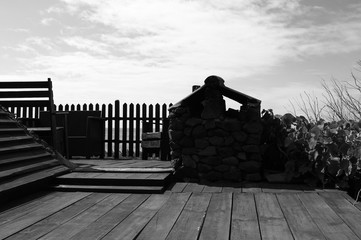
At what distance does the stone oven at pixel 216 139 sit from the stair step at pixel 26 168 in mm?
1892

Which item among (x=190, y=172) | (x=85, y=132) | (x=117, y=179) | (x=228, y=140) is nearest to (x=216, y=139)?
(x=228, y=140)

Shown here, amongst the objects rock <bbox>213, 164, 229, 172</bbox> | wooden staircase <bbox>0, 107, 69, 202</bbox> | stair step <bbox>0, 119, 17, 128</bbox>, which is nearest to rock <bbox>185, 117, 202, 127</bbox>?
rock <bbox>213, 164, 229, 172</bbox>

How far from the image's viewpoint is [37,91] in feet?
21.1

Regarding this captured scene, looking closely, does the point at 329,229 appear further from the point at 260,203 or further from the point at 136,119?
the point at 136,119

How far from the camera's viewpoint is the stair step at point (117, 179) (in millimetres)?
5305

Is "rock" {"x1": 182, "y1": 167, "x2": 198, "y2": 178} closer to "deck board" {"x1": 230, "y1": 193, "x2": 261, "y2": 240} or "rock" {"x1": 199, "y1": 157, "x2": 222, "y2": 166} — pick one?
"rock" {"x1": 199, "y1": 157, "x2": 222, "y2": 166}

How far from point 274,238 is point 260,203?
1.37 meters

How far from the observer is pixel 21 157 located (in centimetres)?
538

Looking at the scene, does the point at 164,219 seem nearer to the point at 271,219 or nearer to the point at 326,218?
the point at 271,219

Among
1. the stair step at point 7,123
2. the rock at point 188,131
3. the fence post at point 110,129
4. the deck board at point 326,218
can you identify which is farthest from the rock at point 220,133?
the fence post at point 110,129

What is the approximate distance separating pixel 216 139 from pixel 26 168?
107 inches

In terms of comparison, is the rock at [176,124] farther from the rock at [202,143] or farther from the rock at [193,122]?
the rock at [202,143]

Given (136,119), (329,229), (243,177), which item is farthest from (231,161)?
(136,119)

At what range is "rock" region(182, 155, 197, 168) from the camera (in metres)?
5.98
